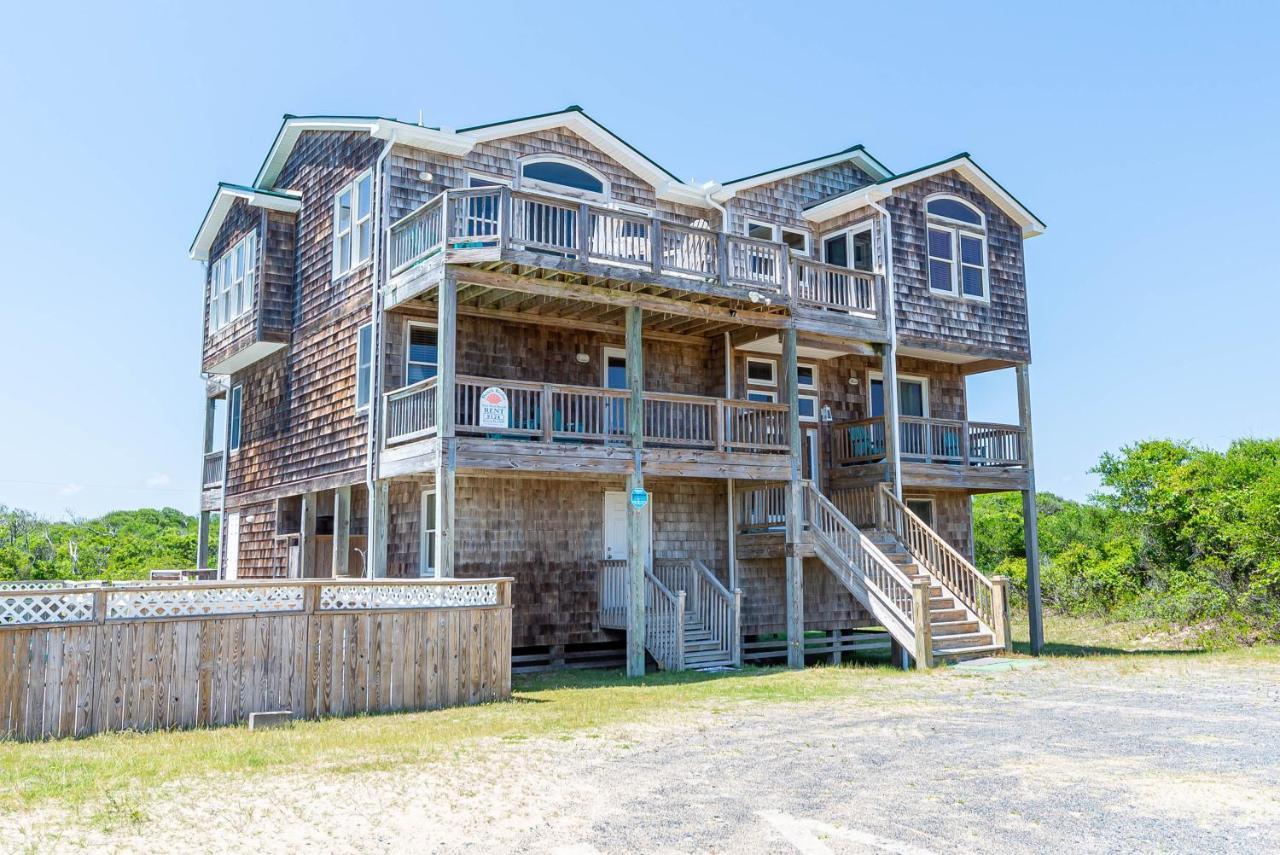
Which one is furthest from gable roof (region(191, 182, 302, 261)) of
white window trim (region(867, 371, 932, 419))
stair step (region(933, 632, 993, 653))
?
stair step (region(933, 632, 993, 653))

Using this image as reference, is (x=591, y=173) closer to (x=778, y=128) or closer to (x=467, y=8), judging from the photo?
(x=467, y=8)

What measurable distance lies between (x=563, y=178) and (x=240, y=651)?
1098cm

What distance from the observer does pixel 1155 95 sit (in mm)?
27500

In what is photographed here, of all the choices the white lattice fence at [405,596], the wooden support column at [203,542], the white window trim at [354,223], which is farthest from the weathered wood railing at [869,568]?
the wooden support column at [203,542]

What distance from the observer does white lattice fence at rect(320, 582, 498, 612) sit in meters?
12.2

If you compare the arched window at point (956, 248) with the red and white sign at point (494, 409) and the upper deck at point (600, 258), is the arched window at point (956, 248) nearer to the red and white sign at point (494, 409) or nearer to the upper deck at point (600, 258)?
the upper deck at point (600, 258)

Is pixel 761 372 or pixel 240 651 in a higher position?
pixel 761 372

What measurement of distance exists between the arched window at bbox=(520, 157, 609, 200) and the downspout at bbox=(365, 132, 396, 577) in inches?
Result: 97.2

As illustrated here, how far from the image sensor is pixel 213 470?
25484mm

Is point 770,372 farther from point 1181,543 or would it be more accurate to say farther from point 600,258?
point 1181,543

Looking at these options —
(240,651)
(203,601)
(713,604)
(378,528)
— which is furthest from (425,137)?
(240,651)

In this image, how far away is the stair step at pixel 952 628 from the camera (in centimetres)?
1772

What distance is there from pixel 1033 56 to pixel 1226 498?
11.6 meters

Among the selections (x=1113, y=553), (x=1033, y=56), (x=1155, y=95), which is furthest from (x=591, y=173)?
(x=1113, y=553)
